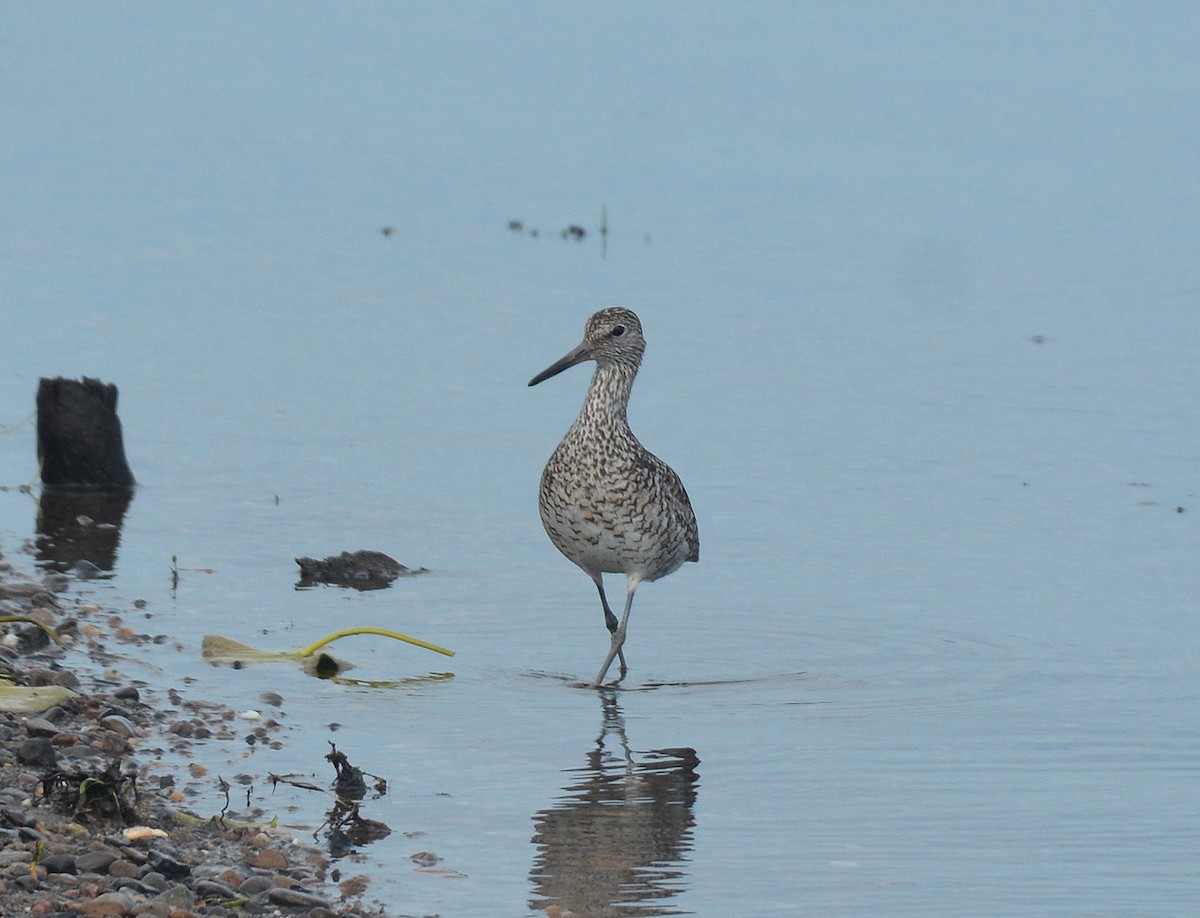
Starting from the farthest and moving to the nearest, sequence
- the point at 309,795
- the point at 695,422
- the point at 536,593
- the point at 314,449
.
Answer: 1. the point at 695,422
2. the point at 314,449
3. the point at 536,593
4. the point at 309,795

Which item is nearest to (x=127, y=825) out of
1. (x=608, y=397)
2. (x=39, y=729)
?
(x=39, y=729)

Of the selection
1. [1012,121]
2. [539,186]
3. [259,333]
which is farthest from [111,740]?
[1012,121]

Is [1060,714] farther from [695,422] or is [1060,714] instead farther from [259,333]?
[259,333]

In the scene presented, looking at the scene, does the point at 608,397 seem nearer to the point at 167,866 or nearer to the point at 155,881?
the point at 167,866

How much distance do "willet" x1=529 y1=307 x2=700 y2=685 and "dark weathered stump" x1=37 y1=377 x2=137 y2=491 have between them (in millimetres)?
3984

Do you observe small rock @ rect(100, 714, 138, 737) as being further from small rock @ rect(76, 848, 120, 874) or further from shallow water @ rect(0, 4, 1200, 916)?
small rock @ rect(76, 848, 120, 874)

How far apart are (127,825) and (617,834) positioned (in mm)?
2046

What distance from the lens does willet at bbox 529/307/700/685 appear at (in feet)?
36.6

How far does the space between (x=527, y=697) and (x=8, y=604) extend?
2637mm

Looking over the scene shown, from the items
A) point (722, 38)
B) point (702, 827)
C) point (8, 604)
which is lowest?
point (702, 827)

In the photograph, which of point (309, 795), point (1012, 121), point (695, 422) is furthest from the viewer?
point (1012, 121)

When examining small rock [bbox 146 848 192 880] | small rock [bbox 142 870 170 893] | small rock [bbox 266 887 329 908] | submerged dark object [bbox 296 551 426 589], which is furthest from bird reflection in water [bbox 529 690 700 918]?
submerged dark object [bbox 296 551 426 589]

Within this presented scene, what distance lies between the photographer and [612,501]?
11141mm

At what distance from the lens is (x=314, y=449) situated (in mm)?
16109
